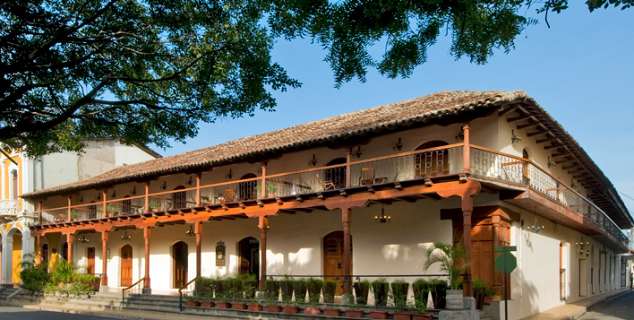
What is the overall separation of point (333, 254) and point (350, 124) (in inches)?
189

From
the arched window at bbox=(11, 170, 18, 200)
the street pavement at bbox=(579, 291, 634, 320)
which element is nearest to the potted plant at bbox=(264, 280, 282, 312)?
the street pavement at bbox=(579, 291, 634, 320)

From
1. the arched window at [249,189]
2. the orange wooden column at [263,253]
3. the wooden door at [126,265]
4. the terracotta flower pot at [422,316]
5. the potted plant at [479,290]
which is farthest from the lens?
the wooden door at [126,265]

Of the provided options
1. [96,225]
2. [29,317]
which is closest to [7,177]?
[96,225]

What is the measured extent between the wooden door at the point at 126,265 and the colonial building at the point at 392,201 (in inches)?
32.8

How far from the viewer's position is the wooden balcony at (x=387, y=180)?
596 inches

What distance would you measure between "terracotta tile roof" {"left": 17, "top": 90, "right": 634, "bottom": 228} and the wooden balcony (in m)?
0.85

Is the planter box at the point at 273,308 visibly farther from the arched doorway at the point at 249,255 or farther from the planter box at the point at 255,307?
the arched doorway at the point at 249,255

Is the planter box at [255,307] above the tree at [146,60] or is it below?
below

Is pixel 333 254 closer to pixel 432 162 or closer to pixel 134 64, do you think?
pixel 432 162

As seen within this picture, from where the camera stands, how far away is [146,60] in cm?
875

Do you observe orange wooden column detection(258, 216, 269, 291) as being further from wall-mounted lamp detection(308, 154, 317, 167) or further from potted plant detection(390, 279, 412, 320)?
potted plant detection(390, 279, 412, 320)

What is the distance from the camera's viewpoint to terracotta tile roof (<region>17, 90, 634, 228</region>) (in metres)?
14.2

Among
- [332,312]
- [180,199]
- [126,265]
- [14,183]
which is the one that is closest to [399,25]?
[332,312]

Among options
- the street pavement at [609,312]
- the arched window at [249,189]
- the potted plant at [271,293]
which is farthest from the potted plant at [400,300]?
the arched window at [249,189]
